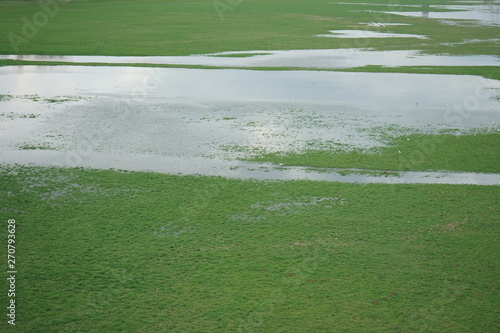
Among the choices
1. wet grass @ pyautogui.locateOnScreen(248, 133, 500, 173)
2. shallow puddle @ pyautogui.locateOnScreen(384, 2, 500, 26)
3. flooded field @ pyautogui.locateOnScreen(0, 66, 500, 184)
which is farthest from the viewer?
shallow puddle @ pyautogui.locateOnScreen(384, 2, 500, 26)

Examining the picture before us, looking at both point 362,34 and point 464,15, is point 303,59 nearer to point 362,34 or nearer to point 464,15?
point 362,34

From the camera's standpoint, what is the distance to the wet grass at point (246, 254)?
9336 mm

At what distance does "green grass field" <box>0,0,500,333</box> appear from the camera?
9359 millimetres

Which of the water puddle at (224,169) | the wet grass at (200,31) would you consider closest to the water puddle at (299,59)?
the wet grass at (200,31)

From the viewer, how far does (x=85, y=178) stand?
1580cm

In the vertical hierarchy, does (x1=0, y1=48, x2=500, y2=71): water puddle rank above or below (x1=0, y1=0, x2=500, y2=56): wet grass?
below

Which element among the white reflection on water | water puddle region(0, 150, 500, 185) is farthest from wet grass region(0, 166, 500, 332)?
the white reflection on water

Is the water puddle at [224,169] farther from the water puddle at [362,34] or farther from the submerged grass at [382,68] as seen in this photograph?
the water puddle at [362,34]

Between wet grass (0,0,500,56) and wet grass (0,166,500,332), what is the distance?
91.8ft

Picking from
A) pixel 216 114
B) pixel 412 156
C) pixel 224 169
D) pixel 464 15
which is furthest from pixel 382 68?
pixel 464 15

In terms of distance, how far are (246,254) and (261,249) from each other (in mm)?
395

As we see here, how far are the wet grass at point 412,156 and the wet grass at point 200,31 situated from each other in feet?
82.1

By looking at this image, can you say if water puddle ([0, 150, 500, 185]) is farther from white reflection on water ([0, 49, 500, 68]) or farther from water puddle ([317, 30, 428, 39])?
water puddle ([317, 30, 428, 39])

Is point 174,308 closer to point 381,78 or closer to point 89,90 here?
point 89,90
